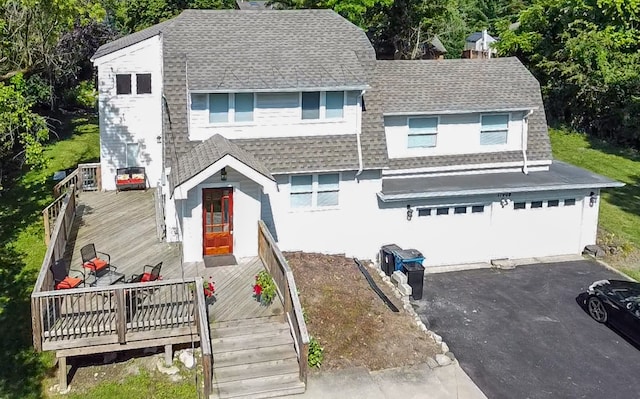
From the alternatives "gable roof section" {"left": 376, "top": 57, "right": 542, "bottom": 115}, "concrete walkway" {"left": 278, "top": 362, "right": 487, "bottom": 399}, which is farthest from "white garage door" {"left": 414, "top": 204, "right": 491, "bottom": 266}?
"concrete walkway" {"left": 278, "top": 362, "right": 487, "bottom": 399}

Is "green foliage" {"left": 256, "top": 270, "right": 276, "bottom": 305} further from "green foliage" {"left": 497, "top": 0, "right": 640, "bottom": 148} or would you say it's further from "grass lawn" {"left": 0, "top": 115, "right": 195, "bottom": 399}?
"green foliage" {"left": 497, "top": 0, "right": 640, "bottom": 148}

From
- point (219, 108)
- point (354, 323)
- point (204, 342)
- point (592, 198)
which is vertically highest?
point (219, 108)

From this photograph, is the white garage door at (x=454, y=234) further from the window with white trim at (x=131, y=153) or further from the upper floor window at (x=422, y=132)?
the window with white trim at (x=131, y=153)

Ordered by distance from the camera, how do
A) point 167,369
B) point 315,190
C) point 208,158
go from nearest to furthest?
point 167,369
point 208,158
point 315,190

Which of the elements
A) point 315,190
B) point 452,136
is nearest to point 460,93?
point 452,136

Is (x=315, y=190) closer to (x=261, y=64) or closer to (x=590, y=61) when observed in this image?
(x=261, y=64)

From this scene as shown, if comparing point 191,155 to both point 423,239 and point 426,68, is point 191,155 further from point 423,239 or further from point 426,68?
point 426,68

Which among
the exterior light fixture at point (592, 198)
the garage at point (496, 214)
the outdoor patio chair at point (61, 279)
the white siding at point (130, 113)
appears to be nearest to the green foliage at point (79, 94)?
the white siding at point (130, 113)
